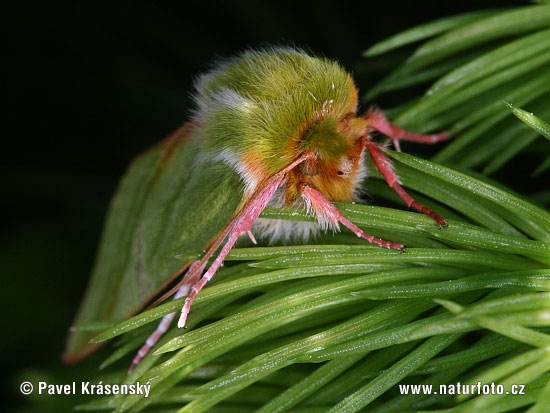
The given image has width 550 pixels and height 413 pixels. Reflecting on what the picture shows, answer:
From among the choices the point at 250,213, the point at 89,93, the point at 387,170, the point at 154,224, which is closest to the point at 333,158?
the point at 387,170

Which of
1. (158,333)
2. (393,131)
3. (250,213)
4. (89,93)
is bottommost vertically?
(158,333)

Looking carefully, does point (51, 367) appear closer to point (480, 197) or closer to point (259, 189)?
point (259, 189)

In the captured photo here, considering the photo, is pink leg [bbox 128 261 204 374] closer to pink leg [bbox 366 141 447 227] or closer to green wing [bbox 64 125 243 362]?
green wing [bbox 64 125 243 362]

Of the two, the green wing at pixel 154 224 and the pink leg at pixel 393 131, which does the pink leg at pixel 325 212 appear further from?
the pink leg at pixel 393 131

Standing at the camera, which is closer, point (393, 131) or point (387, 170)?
point (387, 170)

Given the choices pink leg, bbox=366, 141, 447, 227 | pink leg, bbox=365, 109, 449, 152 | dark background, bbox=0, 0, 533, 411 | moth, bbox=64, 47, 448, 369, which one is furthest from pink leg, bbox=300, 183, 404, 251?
dark background, bbox=0, 0, 533, 411

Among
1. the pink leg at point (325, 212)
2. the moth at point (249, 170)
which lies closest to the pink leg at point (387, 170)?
the moth at point (249, 170)

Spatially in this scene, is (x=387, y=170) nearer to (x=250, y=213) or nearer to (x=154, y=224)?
(x=250, y=213)

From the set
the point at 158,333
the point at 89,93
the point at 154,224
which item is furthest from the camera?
the point at 89,93
